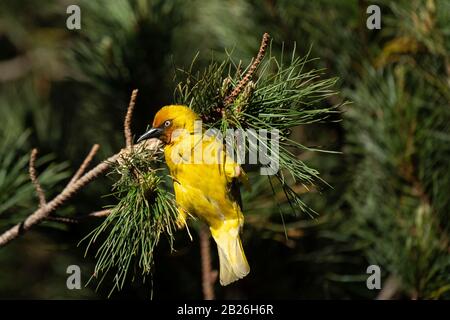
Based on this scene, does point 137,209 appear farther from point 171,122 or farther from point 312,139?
point 312,139

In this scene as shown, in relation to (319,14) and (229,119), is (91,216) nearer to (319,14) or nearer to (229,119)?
(229,119)

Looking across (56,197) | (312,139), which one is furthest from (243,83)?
(312,139)

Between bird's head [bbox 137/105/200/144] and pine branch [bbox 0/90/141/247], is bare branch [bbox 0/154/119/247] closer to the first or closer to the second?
pine branch [bbox 0/90/141/247]

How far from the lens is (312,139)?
7.02ft

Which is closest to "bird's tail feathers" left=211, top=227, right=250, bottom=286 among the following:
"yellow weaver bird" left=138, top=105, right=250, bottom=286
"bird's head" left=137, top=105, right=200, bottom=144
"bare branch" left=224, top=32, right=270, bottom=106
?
"yellow weaver bird" left=138, top=105, right=250, bottom=286

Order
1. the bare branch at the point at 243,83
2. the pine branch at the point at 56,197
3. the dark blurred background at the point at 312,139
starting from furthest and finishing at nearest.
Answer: the dark blurred background at the point at 312,139 < the pine branch at the point at 56,197 < the bare branch at the point at 243,83

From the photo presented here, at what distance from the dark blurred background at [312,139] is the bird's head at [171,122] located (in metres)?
0.37

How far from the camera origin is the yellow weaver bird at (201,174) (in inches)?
54.7

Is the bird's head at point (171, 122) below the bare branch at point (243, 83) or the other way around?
below

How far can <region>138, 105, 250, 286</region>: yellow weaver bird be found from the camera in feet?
4.56

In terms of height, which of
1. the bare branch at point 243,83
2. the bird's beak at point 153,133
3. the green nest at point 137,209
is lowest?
the green nest at point 137,209

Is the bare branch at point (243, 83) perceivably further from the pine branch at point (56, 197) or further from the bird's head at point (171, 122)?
the pine branch at point (56, 197)

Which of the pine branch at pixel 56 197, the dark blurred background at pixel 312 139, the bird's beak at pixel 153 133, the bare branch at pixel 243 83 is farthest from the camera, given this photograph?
the dark blurred background at pixel 312 139

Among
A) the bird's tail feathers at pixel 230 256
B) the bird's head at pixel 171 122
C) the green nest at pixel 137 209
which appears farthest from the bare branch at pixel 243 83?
the bird's tail feathers at pixel 230 256
